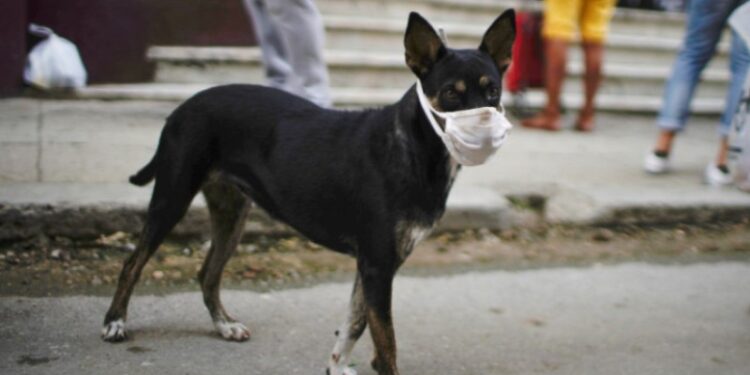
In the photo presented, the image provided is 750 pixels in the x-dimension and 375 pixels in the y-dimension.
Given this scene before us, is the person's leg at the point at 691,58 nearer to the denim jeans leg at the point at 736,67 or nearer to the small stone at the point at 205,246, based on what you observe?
the denim jeans leg at the point at 736,67

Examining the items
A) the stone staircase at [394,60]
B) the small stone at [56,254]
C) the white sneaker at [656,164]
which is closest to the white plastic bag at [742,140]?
the white sneaker at [656,164]

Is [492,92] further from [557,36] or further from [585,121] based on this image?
[585,121]

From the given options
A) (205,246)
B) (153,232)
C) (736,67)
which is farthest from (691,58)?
(153,232)

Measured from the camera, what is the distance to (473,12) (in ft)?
29.9

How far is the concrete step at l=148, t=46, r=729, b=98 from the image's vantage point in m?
7.30

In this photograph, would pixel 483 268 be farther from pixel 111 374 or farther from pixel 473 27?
pixel 473 27

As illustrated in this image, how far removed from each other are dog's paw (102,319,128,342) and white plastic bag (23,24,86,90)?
3699mm

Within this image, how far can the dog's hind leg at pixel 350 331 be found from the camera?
317 centimetres

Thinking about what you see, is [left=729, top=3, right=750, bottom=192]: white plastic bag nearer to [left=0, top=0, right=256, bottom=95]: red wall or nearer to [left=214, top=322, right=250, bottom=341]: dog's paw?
[left=214, top=322, right=250, bottom=341]: dog's paw

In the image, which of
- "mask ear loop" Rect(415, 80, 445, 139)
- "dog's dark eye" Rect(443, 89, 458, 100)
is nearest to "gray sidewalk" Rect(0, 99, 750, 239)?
"mask ear loop" Rect(415, 80, 445, 139)

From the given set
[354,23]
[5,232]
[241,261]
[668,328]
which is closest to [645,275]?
[668,328]

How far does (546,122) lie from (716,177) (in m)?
1.74

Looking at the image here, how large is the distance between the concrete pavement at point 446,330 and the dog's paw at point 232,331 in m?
0.04

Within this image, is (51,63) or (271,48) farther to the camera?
(51,63)
